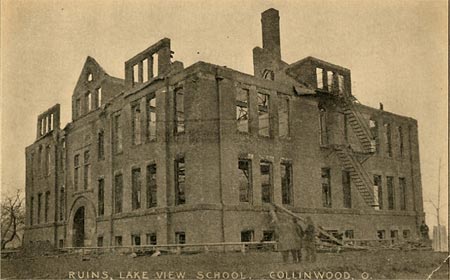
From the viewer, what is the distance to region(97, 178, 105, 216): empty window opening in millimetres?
27828

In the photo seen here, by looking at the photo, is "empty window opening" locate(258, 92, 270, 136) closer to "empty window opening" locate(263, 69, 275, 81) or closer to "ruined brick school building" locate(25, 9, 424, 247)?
"ruined brick school building" locate(25, 9, 424, 247)

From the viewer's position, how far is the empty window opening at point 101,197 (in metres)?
27.8

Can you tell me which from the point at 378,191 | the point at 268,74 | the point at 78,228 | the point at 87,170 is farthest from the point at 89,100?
the point at 378,191

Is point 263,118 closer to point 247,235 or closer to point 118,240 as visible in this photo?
point 247,235

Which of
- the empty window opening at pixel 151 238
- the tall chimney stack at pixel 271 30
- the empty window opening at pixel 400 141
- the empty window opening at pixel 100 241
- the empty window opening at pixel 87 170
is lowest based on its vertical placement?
the empty window opening at pixel 100 241

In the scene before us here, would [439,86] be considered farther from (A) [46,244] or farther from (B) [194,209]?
(A) [46,244]

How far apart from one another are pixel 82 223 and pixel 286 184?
521 inches

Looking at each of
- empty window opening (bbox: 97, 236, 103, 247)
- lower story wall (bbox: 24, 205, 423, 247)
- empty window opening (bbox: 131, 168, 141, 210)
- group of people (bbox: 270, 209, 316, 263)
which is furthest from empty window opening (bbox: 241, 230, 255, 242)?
empty window opening (bbox: 97, 236, 103, 247)

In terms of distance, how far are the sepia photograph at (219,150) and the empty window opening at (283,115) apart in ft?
0.26

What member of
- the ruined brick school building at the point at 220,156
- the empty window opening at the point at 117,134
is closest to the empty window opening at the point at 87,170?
the ruined brick school building at the point at 220,156

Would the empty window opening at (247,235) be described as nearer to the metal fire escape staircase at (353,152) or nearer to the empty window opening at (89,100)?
the metal fire escape staircase at (353,152)

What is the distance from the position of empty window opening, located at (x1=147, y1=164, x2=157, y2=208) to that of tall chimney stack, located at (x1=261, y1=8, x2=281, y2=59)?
9.17 meters

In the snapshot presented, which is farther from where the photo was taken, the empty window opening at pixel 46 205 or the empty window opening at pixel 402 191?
the empty window opening at pixel 46 205

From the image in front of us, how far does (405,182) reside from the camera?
3036 centimetres
